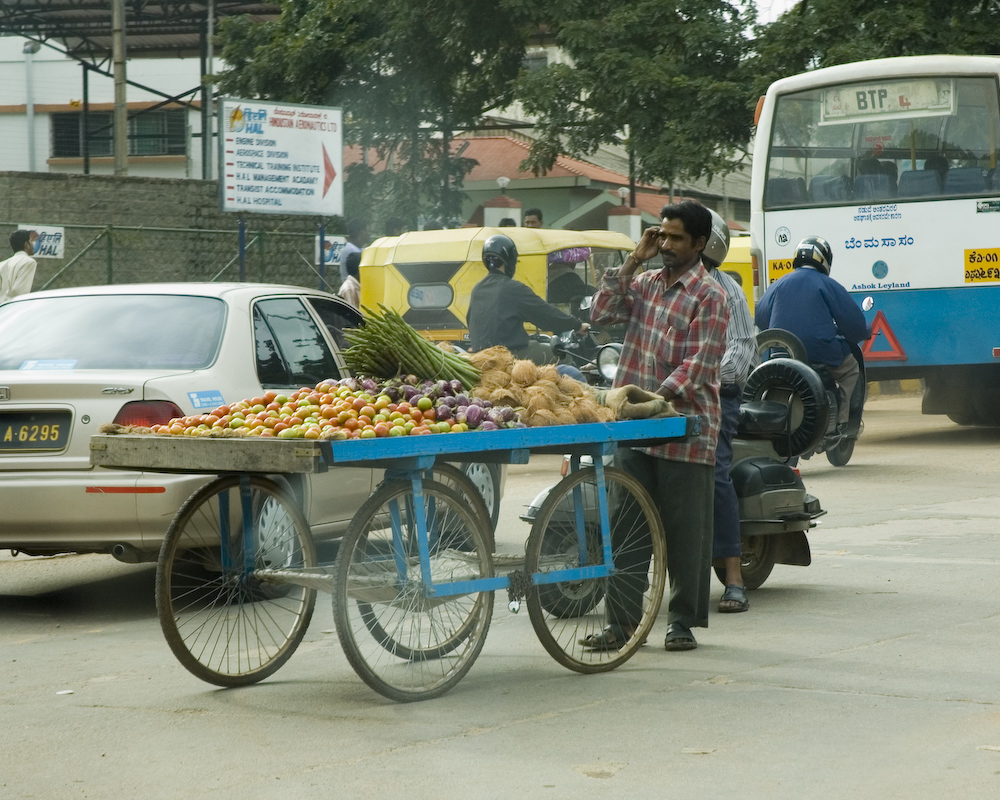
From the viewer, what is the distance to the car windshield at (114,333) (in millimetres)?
7051

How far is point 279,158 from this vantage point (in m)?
18.4

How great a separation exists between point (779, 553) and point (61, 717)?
3.72 meters

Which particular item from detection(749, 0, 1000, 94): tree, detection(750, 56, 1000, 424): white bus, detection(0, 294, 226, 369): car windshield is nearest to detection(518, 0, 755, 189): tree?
detection(749, 0, 1000, 94): tree

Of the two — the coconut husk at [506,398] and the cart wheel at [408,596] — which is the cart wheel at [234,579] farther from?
the coconut husk at [506,398]

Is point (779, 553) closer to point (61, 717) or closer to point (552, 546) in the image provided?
point (552, 546)

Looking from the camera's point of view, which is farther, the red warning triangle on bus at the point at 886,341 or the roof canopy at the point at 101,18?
the roof canopy at the point at 101,18

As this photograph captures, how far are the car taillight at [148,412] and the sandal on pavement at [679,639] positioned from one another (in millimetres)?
2440

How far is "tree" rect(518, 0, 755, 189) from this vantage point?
21297 millimetres

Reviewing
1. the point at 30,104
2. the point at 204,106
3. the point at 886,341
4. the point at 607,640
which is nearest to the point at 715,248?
the point at 607,640

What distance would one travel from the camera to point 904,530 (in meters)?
9.25

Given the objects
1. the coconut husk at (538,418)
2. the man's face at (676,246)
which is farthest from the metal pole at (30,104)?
the coconut husk at (538,418)

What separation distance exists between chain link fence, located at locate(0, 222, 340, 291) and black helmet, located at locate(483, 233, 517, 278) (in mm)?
8580

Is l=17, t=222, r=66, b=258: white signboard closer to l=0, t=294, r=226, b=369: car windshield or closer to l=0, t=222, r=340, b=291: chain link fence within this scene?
A: l=0, t=222, r=340, b=291: chain link fence

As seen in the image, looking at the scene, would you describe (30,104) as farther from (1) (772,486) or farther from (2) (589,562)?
(2) (589,562)
